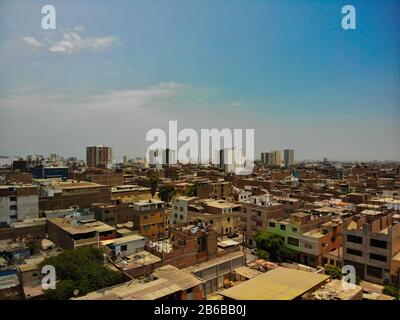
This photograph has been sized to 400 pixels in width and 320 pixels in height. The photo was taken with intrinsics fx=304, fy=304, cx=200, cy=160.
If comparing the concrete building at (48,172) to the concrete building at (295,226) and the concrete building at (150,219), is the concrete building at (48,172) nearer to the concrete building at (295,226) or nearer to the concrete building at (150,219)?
the concrete building at (150,219)

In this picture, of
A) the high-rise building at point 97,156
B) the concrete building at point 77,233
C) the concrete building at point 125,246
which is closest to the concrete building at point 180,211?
the concrete building at point 77,233

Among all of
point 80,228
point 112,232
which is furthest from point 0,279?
point 112,232

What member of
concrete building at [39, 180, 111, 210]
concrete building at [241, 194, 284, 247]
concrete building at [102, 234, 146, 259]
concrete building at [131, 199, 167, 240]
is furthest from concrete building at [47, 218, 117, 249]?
concrete building at [241, 194, 284, 247]

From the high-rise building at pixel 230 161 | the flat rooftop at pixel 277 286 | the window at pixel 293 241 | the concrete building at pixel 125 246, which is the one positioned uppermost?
the high-rise building at pixel 230 161

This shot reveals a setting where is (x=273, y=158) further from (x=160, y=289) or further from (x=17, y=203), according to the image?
(x=160, y=289)

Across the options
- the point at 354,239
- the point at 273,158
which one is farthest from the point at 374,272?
the point at 273,158
